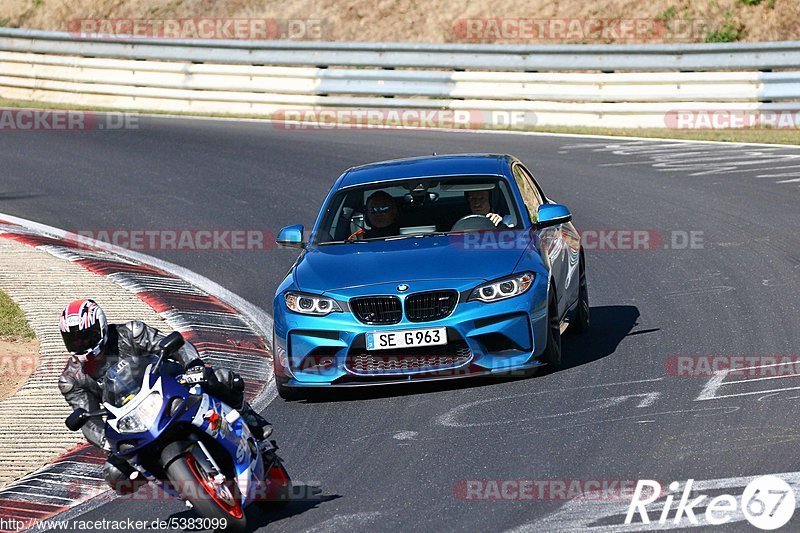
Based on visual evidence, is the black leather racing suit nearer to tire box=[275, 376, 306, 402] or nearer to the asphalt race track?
the asphalt race track

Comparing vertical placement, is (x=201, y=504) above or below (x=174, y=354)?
below

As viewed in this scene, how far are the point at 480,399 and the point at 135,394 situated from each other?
3.08m

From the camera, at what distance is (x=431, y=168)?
416 inches

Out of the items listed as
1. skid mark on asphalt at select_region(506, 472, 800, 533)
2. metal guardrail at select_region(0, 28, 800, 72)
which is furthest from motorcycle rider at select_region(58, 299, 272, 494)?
metal guardrail at select_region(0, 28, 800, 72)

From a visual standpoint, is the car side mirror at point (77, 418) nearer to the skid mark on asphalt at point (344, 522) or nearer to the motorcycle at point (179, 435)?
the motorcycle at point (179, 435)

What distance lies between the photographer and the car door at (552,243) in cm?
966

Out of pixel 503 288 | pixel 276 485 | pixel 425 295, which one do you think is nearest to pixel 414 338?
pixel 425 295

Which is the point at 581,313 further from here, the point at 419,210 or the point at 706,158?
the point at 706,158

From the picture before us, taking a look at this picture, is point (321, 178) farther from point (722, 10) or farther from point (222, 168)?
point (722, 10)

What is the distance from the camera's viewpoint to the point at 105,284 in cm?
1244

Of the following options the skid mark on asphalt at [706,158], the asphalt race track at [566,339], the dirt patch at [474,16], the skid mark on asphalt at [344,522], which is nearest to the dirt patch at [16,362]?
the asphalt race track at [566,339]

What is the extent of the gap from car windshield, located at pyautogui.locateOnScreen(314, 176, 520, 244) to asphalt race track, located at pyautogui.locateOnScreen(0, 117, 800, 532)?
1.24 meters

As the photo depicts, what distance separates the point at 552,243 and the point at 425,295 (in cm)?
151

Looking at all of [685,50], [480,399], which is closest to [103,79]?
[685,50]
